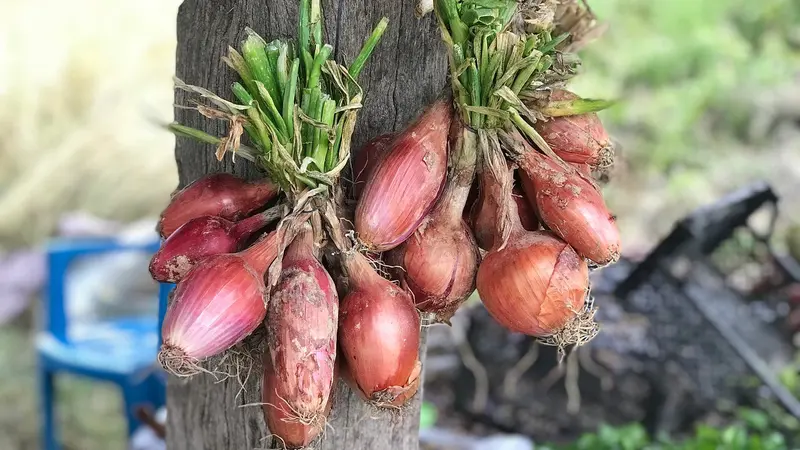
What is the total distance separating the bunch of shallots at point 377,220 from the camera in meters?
0.67

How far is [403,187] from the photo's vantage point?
712 mm

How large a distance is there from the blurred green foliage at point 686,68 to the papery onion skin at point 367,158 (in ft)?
12.3

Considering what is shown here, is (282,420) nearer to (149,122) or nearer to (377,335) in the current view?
(377,335)

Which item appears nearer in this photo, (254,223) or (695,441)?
(254,223)

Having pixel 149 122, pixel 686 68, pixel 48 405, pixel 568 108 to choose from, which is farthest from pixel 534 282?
pixel 686 68

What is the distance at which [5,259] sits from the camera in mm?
3143

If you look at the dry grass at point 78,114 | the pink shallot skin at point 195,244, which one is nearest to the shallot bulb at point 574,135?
the pink shallot skin at point 195,244

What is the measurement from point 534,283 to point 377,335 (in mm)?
175

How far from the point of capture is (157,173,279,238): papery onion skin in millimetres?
756

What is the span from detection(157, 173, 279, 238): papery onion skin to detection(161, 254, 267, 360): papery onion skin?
9cm

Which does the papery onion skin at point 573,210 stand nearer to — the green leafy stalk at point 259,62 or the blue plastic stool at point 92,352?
the green leafy stalk at point 259,62

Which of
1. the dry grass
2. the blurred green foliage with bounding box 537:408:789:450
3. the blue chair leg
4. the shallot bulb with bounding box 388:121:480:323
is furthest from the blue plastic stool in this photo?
the shallot bulb with bounding box 388:121:480:323

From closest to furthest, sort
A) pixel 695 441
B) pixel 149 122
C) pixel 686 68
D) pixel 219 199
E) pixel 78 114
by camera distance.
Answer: pixel 219 199 < pixel 695 441 < pixel 149 122 < pixel 78 114 < pixel 686 68

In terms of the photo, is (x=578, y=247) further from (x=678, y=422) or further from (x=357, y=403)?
(x=678, y=422)
